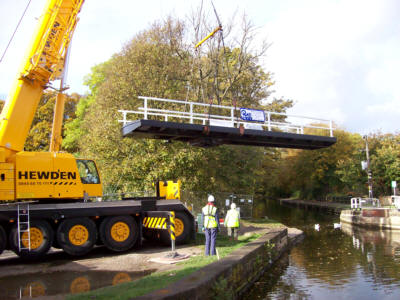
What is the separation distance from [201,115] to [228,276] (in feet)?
22.0

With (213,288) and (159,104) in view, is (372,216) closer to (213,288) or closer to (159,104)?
(159,104)

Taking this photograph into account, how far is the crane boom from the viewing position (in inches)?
489

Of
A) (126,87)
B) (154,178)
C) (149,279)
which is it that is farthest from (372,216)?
(149,279)

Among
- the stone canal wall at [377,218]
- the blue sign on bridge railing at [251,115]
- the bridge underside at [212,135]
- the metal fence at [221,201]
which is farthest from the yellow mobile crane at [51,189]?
the stone canal wall at [377,218]

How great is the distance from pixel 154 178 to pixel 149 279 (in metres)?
13.5

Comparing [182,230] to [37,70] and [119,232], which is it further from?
[37,70]

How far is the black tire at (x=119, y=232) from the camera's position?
43.1 ft

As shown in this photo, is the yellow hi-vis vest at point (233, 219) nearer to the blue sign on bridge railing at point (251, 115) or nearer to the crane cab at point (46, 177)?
the blue sign on bridge railing at point (251, 115)

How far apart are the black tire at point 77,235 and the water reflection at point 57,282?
2.03 m

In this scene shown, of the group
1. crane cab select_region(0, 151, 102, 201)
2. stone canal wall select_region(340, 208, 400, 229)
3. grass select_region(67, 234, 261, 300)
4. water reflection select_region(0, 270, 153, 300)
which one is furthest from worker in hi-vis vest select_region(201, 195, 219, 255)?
stone canal wall select_region(340, 208, 400, 229)

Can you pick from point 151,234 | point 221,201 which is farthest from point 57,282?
point 221,201

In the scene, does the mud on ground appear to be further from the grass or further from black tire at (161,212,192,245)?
the grass

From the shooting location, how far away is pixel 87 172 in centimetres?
1384

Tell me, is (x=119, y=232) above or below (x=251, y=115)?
below
